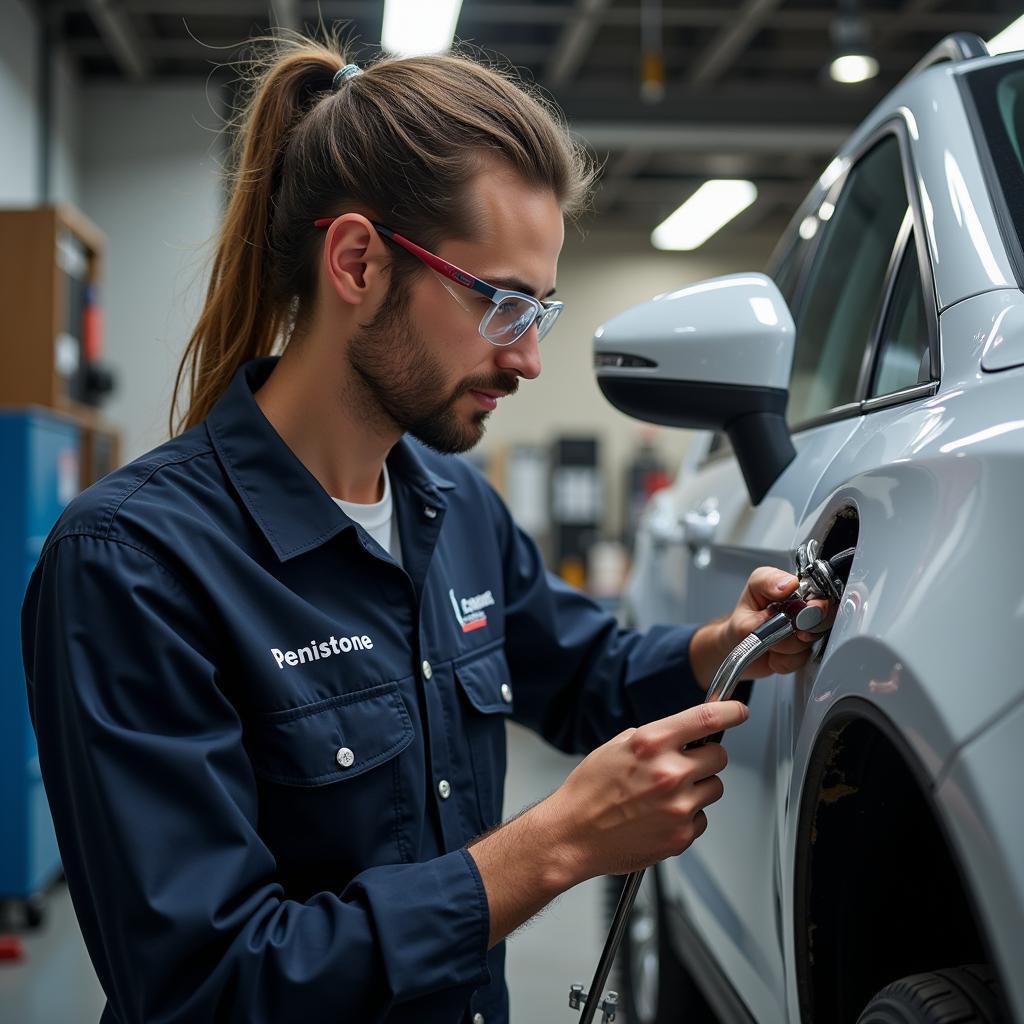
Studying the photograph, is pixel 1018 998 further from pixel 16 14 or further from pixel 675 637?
pixel 16 14

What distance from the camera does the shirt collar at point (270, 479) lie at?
4.16 feet

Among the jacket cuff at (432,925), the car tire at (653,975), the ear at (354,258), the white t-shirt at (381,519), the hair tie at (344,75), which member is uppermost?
the hair tie at (344,75)

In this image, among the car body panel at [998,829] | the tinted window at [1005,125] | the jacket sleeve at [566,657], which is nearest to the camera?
the car body panel at [998,829]

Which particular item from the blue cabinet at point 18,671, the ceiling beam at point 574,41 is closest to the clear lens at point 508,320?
the blue cabinet at point 18,671

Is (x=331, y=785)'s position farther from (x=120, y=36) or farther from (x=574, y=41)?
(x=574, y=41)

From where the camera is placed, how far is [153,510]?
3.85ft

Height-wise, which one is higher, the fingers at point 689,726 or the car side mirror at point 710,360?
the car side mirror at point 710,360

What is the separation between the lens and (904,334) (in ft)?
4.14

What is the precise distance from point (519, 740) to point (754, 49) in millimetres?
4490

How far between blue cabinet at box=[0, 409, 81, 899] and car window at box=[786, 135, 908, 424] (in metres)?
2.60

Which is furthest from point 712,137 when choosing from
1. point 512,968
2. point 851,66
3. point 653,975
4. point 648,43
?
point 653,975

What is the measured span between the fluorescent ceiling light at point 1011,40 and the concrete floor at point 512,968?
74.8 inches

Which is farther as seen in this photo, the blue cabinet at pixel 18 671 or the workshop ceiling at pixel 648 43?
the workshop ceiling at pixel 648 43

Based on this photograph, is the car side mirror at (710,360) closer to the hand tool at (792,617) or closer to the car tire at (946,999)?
the hand tool at (792,617)
